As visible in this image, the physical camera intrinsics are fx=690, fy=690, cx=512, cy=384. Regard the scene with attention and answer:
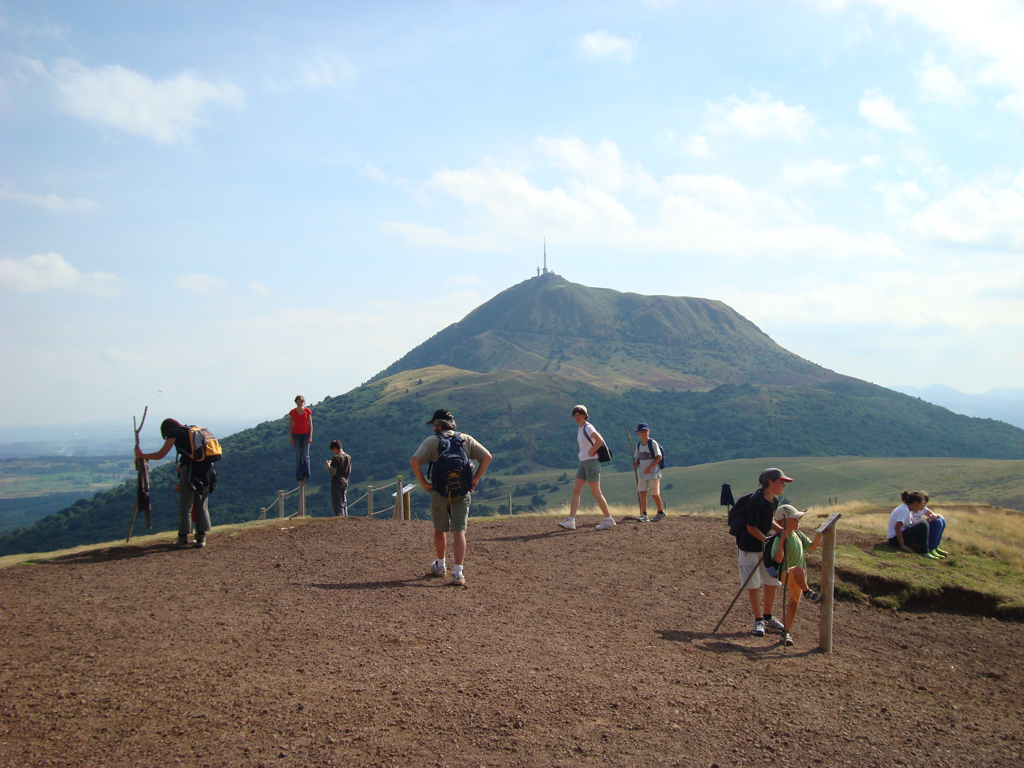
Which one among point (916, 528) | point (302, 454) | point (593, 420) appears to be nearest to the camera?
point (916, 528)

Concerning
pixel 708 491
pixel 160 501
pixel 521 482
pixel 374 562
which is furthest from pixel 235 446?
pixel 374 562

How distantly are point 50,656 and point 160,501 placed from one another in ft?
253

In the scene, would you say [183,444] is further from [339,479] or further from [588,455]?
[588,455]

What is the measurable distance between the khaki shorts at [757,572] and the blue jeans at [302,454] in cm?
819

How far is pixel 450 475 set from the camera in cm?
754

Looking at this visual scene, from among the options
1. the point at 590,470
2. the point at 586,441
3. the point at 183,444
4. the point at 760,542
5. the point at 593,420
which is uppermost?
the point at 593,420

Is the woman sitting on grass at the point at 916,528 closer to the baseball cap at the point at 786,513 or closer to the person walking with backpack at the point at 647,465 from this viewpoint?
the person walking with backpack at the point at 647,465

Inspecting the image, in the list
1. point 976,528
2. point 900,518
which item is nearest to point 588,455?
point 900,518

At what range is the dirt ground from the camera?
4176 millimetres

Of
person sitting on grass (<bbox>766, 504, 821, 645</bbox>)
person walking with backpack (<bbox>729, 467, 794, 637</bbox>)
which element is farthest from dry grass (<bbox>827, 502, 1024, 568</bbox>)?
person sitting on grass (<bbox>766, 504, 821, 645</bbox>)

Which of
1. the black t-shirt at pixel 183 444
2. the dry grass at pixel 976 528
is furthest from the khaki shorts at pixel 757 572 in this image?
the black t-shirt at pixel 183 444

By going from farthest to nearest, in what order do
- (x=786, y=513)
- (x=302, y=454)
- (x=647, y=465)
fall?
(x=302, y=454) < (x=647, y=465) < (x=786, y=513)

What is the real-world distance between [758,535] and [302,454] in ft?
28.2

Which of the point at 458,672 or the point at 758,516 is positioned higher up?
the point at 758,516
